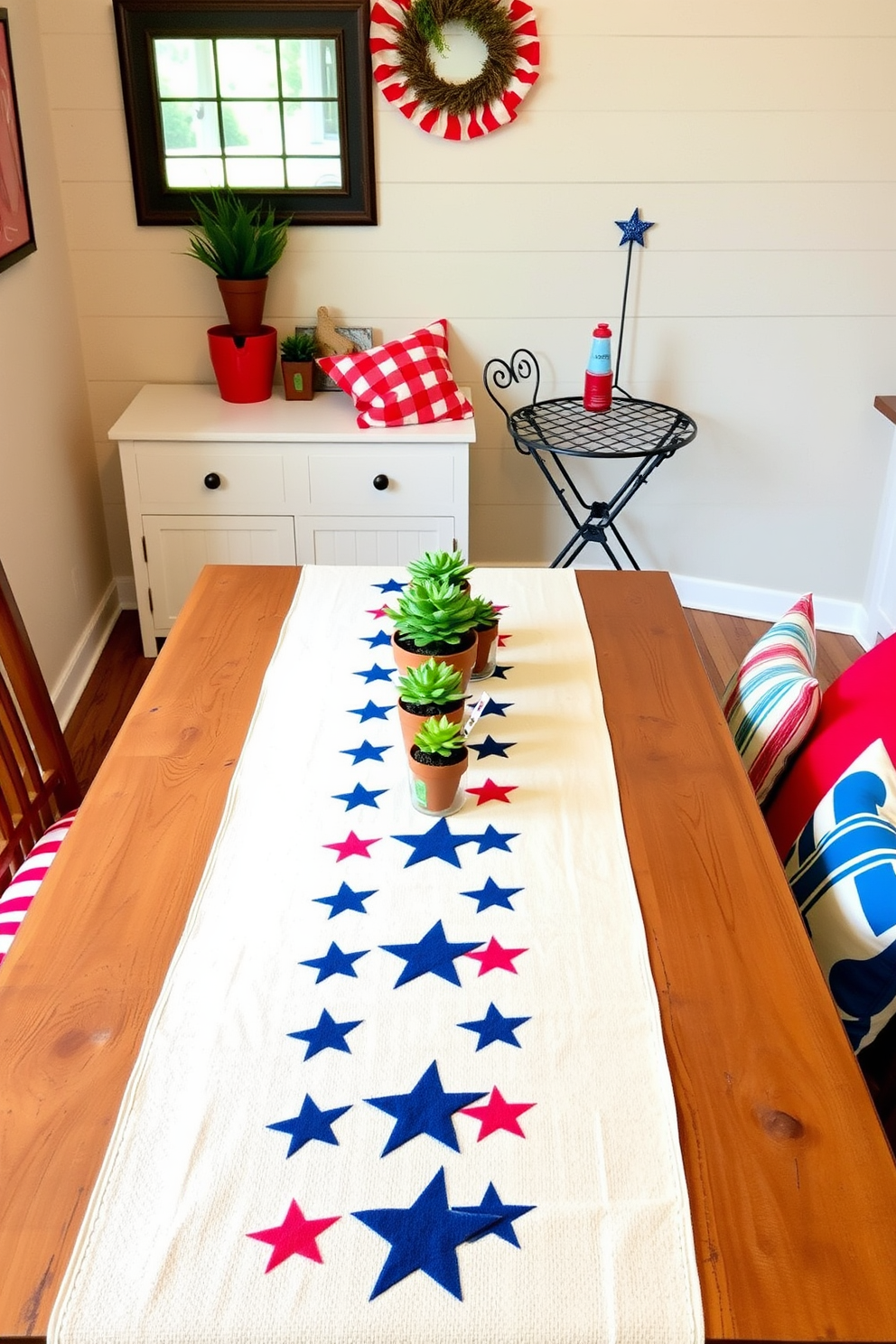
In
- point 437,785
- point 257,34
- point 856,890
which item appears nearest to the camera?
point 856,890

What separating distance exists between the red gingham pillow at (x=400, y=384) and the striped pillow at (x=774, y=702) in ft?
5.10

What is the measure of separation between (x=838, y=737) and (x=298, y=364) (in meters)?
2.20

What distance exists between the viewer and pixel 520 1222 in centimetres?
99

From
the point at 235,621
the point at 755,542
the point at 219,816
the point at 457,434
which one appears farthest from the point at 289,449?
the point at 219,816

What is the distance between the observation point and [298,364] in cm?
336

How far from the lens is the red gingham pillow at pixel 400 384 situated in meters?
3.20

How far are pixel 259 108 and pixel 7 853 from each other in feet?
7.58

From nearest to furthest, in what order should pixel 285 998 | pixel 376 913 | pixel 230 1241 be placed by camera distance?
pixel 230 1241, pixel 285 998, pixel 376 913

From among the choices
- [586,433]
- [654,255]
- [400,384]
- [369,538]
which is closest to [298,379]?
[400,384]

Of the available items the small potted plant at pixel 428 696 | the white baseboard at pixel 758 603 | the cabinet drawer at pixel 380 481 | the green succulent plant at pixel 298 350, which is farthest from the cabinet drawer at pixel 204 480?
the small potted plant at pixel 428 696

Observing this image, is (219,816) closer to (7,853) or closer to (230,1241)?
(7,853)

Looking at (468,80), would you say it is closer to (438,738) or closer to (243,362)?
(243,362)

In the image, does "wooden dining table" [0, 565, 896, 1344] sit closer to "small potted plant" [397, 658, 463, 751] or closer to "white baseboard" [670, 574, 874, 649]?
"small potted plant" [397, 658, 463, 751]

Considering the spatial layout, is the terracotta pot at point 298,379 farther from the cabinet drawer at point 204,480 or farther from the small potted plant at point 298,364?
the cabinet drawer at point 204,480
